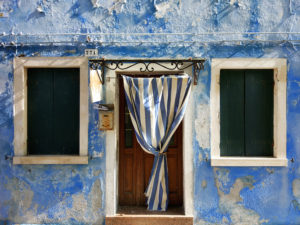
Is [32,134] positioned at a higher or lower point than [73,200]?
higher

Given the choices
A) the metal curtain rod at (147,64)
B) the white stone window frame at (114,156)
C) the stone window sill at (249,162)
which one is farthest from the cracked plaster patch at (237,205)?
the metal curtain rod at (147,64)

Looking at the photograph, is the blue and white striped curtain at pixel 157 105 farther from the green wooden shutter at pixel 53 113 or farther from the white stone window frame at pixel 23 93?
the green wooden shutter at pixel 53 113

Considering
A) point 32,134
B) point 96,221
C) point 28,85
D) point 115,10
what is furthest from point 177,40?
point 96,221

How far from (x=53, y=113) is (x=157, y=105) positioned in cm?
187

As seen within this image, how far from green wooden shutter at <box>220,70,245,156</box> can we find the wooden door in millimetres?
841

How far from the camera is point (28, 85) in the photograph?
179 inches

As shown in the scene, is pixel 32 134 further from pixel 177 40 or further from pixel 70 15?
pixel 177 40

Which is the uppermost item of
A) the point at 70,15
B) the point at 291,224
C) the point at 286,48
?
the point at 70,15

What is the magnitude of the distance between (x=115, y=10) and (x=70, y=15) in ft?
2.52

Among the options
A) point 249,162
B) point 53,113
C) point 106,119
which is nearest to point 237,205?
point 249,162

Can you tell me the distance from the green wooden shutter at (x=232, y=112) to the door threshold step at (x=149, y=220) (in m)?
1.28

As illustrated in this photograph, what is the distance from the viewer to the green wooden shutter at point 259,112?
14.8ft

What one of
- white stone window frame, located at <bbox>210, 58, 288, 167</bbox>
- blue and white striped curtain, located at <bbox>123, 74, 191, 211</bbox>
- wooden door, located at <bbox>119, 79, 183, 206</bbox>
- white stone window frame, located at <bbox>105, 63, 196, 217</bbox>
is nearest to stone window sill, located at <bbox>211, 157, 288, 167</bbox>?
white stone window frame, located at <bbox>210, 58, 288, 167</bbox>

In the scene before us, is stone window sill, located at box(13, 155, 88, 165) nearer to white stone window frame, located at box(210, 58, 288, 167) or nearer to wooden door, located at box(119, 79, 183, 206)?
wooden door, located at box(119, 79, 183, 206)
